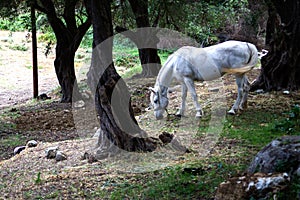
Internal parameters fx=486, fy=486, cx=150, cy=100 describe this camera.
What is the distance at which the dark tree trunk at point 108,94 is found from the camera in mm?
7410

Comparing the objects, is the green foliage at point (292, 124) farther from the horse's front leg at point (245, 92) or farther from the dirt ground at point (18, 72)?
the dirt ground at point (18, 72)

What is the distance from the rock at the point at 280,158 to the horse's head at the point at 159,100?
216 inches

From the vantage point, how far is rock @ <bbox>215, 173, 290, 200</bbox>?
171 inches

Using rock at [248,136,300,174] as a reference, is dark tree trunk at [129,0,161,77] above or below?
above

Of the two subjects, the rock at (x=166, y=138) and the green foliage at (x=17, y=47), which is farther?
the green foliage at (x=17, y=47)

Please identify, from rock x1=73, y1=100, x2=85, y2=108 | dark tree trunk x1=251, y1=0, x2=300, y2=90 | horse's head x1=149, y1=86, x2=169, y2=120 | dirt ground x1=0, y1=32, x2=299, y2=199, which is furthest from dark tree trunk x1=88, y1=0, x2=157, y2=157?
rock x1=73, y1=100, x2=85, y2=108

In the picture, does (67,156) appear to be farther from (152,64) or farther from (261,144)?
(152,64)

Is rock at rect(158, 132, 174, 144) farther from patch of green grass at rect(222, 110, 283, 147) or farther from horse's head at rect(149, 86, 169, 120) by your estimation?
horse's head at rect(149, 86, 169, 120)

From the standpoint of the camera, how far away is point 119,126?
7.44 meters

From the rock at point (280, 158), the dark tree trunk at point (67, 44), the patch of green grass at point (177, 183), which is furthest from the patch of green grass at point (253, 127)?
the dark tree trunk at point (67, 44)

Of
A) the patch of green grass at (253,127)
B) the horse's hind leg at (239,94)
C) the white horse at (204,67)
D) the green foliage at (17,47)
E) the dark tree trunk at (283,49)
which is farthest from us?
the green foliage at (17,47)

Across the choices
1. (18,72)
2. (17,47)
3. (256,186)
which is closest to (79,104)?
(256,186)

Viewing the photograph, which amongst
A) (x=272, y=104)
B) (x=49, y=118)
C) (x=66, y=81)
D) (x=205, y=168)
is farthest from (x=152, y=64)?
(x=205, y=168)

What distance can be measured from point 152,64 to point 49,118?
19.4 ft
